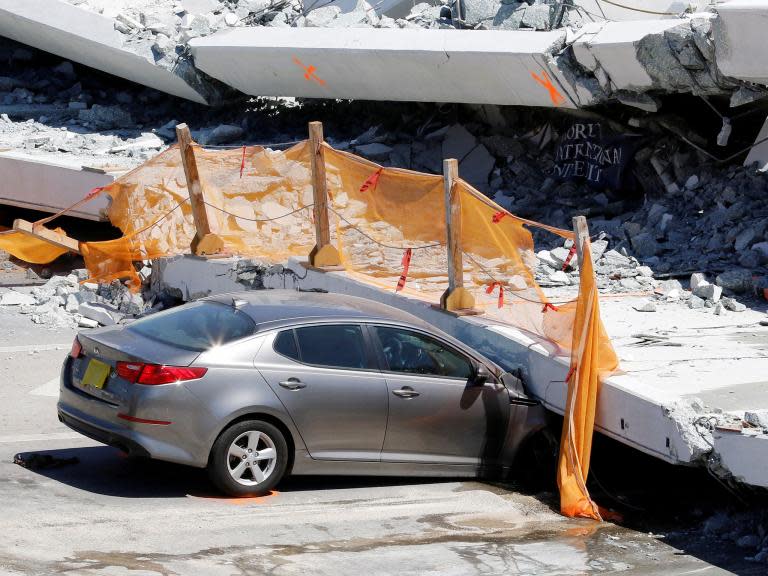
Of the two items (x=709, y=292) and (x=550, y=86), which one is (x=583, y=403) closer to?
(x=709, y=292)

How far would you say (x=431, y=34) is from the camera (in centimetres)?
1802

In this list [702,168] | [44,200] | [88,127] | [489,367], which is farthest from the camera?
[88,127]

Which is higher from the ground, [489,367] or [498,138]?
[498,138]

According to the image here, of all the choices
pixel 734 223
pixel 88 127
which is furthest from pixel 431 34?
pixel 88 127

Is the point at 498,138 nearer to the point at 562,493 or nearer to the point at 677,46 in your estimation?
the point at 677,46

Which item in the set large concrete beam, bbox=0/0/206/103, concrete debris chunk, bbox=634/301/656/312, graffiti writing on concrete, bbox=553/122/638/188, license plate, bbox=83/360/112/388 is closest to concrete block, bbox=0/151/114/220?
large concrete beam, bbox=0/0/206/103

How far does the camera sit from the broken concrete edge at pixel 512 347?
829cm

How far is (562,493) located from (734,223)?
6811 millimetres

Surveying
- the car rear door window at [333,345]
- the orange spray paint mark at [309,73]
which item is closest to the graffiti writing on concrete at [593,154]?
the orange spray paint mark at [309,73]

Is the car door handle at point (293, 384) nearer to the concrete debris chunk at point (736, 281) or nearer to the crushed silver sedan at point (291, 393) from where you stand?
the crushed silver sedan at point (291, 393)

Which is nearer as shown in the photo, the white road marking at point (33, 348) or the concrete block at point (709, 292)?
the concrete block at point (709, 292)

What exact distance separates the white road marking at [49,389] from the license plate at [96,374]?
3.38 metres

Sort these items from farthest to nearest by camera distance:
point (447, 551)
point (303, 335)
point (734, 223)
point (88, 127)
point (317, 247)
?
point (88, 127) → point (734, 223) → point (317, 247) → point (303, 335) → point (447, 551)

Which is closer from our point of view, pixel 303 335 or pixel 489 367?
pixel 303 335
